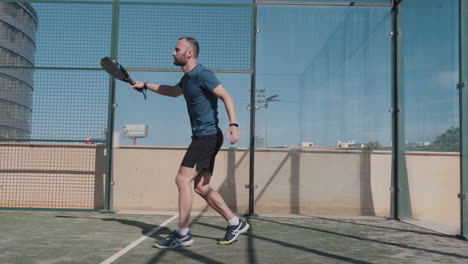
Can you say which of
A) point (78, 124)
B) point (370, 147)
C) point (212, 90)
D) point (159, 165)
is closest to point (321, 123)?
point (370, 147)

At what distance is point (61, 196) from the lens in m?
5.85

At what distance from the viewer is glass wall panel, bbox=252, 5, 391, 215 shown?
19.4ft

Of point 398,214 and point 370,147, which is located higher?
point 370,147

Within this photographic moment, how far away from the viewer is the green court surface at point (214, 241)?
3.15m

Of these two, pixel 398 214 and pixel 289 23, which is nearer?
pixel 398 214

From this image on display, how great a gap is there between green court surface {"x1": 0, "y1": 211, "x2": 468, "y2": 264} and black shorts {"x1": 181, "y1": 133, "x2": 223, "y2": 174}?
679 millimetres

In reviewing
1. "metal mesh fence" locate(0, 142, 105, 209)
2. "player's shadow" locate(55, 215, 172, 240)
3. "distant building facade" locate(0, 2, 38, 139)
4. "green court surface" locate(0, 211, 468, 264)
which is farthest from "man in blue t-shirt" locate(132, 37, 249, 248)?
"distant building facade" locate(0, 2, 38, 139)

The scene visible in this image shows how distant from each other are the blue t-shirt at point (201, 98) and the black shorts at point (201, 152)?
51 millimetres

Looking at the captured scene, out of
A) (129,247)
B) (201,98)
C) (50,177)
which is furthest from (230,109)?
(50,177)

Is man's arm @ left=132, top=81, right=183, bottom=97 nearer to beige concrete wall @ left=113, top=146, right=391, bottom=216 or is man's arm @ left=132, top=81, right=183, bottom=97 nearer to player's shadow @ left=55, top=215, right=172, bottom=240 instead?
player's shadow @ left=55, top=215, right=172, bottom=240

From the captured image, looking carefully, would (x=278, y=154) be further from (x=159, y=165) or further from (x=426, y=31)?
(x=426, y=31)

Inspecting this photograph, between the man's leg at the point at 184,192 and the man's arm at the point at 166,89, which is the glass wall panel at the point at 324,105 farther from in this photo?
the man's leg at the point at 184,192

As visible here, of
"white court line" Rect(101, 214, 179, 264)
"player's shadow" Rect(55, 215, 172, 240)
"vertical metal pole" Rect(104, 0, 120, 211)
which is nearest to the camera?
"white court line" Rect(101, 214, 179, 264)

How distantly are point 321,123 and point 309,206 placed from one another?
1175 mm
